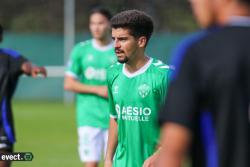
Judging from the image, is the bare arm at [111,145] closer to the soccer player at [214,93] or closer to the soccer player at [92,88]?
the soccer player at [214,93]

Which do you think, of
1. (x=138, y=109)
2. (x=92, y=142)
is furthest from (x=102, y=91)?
(x=138, y=109)

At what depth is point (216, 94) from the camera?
10.8ft

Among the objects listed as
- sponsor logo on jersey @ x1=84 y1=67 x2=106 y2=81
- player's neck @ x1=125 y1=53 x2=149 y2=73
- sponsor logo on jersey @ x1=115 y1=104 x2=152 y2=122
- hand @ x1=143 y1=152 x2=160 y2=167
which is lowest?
hand @ x1=143 y1=152 x2=160 y2=167

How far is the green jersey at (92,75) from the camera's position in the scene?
391 inches

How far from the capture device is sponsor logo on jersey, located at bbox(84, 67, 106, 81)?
9.91 m

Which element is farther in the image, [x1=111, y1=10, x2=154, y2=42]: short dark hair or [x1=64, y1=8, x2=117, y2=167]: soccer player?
[x1=64, y1=8, x2=117, y2=167]: soccer player

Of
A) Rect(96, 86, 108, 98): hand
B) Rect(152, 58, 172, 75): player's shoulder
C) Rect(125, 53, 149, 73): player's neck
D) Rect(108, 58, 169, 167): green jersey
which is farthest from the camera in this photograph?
Rect(96, 86, 108, 98): hand

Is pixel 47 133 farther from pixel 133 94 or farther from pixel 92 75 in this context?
pixel 133 94

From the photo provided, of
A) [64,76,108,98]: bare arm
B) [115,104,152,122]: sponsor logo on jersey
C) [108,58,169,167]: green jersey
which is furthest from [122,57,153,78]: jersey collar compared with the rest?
[64,76,108,98]: bare arm

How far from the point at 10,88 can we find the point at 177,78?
16.8 ft

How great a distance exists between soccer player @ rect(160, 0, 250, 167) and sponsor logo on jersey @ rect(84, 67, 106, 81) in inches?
257

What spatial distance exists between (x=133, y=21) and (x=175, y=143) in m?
3.21

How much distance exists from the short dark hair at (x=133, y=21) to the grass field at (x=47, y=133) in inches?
239

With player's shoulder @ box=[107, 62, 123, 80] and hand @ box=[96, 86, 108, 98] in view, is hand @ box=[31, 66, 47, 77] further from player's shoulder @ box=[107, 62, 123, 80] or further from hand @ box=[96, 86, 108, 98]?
player's shoulder @ box=[107, 62, 123, 80]
